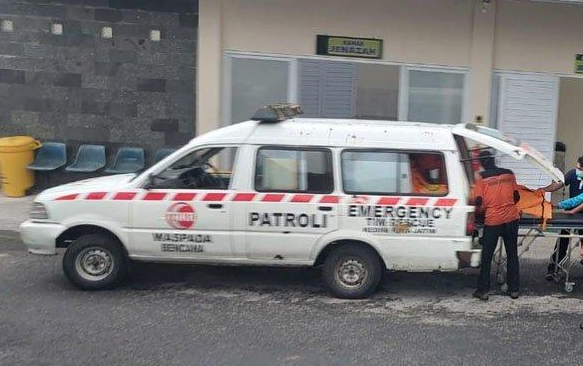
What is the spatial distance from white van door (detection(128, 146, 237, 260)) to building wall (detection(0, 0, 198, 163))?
5355 millimetres

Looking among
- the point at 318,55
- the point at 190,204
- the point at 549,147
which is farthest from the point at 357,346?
the point at 549,147

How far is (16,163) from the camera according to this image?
39.1 feet

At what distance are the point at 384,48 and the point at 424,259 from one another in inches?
246

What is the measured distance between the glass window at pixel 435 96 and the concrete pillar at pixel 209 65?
11.4 ft

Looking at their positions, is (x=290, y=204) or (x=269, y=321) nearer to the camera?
(x=269, y=321)

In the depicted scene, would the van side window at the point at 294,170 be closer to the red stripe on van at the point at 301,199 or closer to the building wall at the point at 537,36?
the red stripe on van at the point at 301,199

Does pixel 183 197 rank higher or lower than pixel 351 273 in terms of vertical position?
higher

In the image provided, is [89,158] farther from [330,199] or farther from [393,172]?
[393,172]

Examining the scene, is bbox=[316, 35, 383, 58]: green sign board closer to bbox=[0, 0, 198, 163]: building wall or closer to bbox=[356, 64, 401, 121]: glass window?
bbox=[356, 64, 401, 121]: glass window

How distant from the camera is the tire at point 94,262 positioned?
7.08 metres

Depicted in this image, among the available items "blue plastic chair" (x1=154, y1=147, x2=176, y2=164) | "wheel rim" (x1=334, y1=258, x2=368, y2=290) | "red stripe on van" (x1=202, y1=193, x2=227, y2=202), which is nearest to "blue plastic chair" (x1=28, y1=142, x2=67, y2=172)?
"blue plastic chair" (x1=154, y1=147, x2=176, y2=164)

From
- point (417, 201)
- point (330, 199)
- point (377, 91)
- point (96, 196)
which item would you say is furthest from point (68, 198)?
point (377, 91)

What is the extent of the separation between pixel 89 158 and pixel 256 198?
6253 mm

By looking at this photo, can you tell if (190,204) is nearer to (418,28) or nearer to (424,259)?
(424,259)
